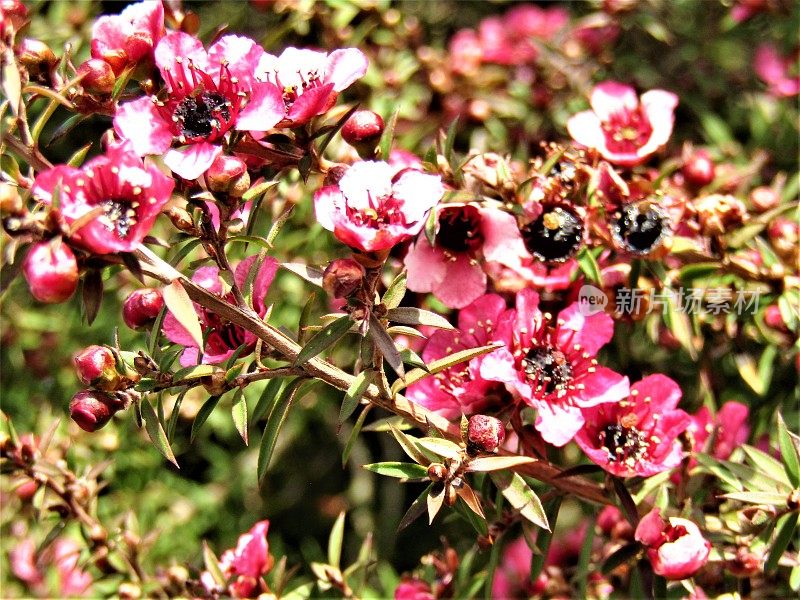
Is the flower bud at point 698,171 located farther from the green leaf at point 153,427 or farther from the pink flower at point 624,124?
the green leaf at point 153,427

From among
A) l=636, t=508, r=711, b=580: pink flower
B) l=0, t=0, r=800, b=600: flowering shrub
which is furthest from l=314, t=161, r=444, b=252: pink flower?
l=636, t=508, r=711, b=580: pink flower

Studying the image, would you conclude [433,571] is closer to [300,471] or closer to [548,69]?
[300,471]

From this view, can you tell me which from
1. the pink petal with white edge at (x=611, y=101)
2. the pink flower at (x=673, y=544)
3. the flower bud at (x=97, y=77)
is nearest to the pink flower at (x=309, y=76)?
the flower bud at (x=97, y=77)

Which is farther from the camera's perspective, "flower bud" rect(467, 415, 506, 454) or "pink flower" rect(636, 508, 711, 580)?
"pink flower" rect(636, 508, 711, 580)

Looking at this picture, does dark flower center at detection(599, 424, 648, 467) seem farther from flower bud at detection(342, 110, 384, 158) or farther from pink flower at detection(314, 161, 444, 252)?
flower bud at detection(342, 110, 384, 158)

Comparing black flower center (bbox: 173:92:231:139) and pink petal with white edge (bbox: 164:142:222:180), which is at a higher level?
black flower center (bbox: 173:92:231:139)

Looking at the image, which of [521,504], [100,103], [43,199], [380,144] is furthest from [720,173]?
[43,199]
